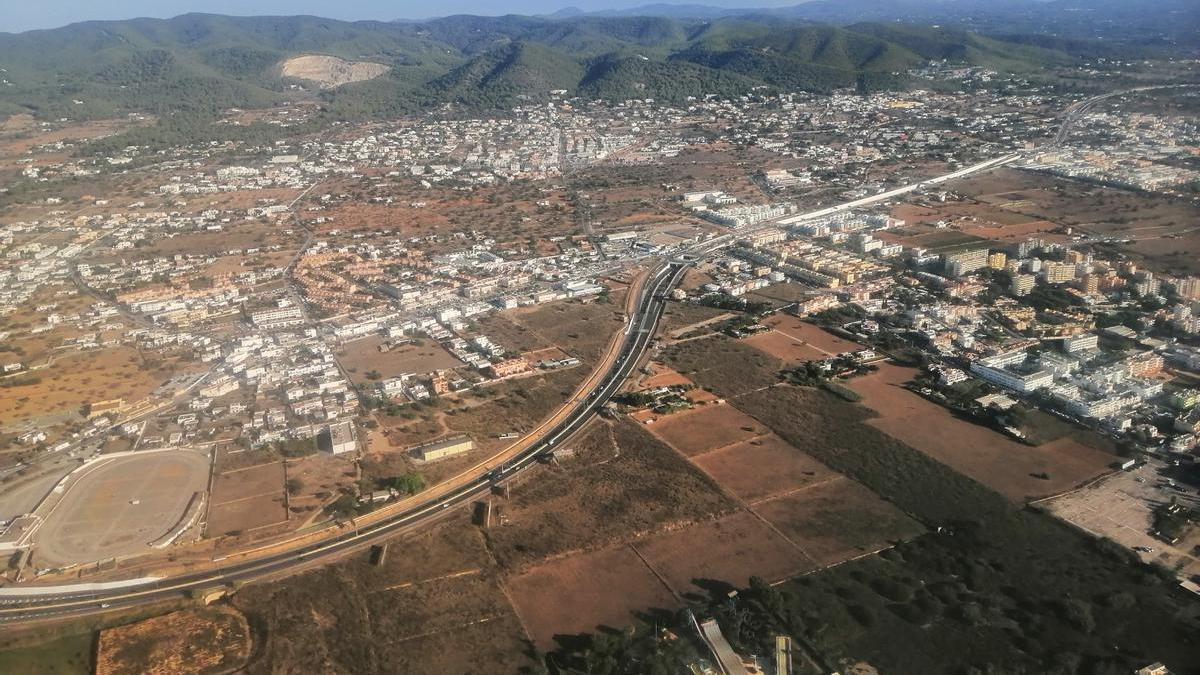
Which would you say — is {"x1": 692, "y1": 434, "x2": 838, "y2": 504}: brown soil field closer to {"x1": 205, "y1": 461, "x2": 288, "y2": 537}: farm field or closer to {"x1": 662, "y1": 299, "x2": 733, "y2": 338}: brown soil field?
{"x1": 662, "y1": 299, "x2": 733, "y2": 338}: brown soil field

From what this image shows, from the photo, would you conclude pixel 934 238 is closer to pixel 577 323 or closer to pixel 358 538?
pixel 577 323

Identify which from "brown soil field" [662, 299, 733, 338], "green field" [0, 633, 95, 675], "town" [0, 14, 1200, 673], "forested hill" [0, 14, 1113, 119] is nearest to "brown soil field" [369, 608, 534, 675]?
"town" [0, 14, 1200, 673]

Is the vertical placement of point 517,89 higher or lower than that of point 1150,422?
higher

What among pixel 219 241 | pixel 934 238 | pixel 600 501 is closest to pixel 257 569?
pixel 600 501

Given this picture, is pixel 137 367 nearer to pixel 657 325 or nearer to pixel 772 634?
pixel 657 325

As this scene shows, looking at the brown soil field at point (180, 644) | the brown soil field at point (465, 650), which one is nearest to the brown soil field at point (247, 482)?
the brown soil field at point (180, 644)

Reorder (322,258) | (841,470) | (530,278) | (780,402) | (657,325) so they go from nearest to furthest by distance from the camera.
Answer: (841,470), (780,402), (657,325), (530,278), (322,258)

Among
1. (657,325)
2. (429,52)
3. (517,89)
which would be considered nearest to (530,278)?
(657,325)
